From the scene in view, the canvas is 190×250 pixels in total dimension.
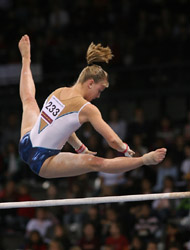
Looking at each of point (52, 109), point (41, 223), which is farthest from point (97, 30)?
point (52, 109)

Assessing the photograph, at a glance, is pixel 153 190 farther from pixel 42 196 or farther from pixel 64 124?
pixel 64 124

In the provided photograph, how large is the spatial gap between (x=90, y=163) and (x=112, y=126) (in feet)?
17.0

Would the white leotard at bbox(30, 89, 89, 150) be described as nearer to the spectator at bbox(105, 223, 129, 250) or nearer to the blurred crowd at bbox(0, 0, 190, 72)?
the spectator at bbox(105, 223, 129, 250)

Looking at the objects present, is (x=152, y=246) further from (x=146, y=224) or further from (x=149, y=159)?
(x=149, y=159)

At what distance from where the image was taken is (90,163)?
570 centimetres

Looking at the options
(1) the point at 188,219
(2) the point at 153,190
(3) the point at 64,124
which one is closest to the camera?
(3) the point at 64,124

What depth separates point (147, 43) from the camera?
11.9 meters

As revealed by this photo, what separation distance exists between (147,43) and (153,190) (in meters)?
3.59

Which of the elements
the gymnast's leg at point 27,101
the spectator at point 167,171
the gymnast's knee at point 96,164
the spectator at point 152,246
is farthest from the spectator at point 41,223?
the gymnast's knee at point 96,164

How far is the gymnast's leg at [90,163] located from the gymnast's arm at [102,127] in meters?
0.16

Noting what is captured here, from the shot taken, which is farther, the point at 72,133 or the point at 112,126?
the point at 112,126

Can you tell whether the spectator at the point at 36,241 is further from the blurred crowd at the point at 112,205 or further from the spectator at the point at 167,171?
the spectator at the point at 167,171

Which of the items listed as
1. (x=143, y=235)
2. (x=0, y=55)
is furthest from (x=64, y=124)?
(x=0, y=55)

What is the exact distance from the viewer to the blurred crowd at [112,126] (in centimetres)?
901
